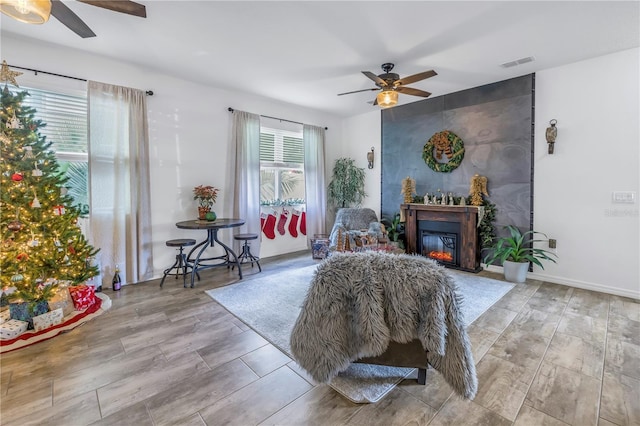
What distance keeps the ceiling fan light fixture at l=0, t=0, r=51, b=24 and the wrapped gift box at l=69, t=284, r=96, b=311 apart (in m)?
2.43

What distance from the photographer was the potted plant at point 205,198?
4042 mm

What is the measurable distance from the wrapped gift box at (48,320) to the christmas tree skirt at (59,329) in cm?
3

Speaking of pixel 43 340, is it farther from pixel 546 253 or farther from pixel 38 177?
pixel 546 253

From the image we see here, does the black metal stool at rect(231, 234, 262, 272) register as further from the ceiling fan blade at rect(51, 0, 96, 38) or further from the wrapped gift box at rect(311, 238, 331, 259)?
the ceiling fan blade at rect(51, 0, 96, 38)

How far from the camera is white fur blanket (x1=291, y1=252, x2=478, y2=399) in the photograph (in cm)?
161

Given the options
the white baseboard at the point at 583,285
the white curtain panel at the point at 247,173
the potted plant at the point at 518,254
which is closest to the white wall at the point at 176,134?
the white curtain panel at the point at 247,173

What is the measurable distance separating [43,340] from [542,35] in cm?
545

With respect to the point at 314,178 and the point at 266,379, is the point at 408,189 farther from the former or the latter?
the point at 266,379

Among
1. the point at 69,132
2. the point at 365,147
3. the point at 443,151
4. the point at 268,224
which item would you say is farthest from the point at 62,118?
the point at 443,151

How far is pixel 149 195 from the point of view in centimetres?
384

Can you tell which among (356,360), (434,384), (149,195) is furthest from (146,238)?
(434,384)

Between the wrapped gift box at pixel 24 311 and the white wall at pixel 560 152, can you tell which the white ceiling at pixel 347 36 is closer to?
the white wall at pixel 560 152

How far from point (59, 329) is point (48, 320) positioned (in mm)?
127

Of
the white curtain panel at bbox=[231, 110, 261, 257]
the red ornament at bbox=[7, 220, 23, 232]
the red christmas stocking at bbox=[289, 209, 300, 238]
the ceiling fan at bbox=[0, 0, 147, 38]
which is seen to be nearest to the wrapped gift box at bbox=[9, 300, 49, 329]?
the red ornament at bbox=[7, 220, 23, 232]
